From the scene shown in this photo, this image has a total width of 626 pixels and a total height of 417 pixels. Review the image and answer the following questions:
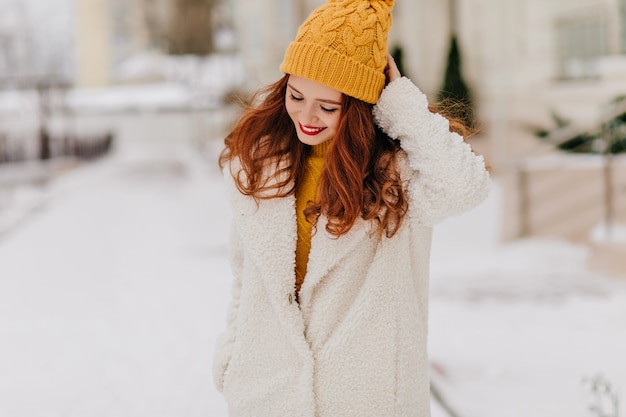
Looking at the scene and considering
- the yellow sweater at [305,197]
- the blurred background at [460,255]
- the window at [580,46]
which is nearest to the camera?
the yellow sweater at [305,197]

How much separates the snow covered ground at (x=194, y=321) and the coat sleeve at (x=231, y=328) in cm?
196

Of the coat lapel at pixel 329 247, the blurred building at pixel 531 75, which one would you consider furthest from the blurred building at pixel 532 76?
the coat lapel at pixel 329 247

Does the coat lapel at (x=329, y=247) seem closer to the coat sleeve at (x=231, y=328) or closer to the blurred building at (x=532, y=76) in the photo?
the coat sleeve at (x=231, y=328)

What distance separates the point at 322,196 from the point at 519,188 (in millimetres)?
7579

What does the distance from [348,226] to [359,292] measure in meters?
0.16

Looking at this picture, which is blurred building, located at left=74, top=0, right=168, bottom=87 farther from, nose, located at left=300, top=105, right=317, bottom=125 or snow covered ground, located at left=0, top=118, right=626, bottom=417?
nose, located at left=300, top=105, right=317, bottom=125

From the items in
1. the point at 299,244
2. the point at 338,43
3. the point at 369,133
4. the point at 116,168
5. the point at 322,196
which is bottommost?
the point at 116,168

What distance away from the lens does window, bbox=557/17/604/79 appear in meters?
12.5

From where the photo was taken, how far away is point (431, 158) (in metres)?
2.00

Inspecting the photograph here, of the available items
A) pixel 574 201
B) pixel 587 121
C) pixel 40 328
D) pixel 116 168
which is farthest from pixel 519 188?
pixel 116 168

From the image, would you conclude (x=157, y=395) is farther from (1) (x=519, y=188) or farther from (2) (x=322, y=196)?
(1) (x=519, y=188)

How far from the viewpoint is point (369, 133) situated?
6.75 feet

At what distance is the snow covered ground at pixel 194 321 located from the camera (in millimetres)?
4391

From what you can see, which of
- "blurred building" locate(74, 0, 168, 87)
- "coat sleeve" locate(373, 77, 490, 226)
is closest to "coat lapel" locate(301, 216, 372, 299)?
"coat sleeve" locate(373, 77, 490, 226)
